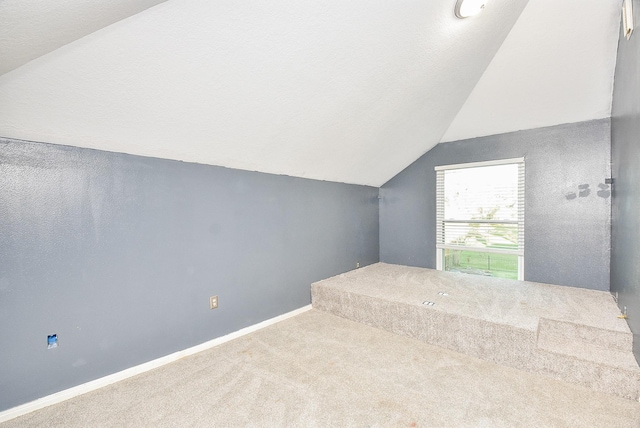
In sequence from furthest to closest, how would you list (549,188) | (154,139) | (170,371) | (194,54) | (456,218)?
(456,218)
(549,188)
(170,371)
(154,139)
(194,54)

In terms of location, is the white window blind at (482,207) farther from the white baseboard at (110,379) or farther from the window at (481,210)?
the white baseboard at (110,379)

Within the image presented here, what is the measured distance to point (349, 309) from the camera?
310 centimetres

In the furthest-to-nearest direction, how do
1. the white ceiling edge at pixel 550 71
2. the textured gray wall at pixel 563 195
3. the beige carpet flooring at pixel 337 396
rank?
the textured gray wall at pixel 563 195
the white ceiling edge at pixel 550 71
the beige carpet flooring at pixel 337 396

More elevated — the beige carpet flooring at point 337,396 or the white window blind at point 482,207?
the white window blind at point 482,207

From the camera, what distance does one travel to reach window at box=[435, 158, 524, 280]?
3.54m

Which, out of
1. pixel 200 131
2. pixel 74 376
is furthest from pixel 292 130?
pixel 74 376

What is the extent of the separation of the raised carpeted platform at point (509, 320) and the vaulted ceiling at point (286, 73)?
1.66 m

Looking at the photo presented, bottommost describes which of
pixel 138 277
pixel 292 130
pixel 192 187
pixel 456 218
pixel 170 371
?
pixel 170 371

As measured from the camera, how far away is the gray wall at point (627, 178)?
1.78 m

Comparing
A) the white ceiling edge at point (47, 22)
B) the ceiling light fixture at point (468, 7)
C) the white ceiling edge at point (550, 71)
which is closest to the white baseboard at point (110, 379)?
the white ceiling edge at point (47, 22)

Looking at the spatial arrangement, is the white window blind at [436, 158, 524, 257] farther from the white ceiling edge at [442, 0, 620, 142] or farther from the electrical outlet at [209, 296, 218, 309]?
the electrical outlet at [209, 296, 218, 309]

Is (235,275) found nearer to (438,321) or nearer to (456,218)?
(438,321)

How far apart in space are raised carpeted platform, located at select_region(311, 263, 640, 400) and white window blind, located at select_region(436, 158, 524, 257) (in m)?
0.54

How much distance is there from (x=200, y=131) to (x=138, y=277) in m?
1.20
